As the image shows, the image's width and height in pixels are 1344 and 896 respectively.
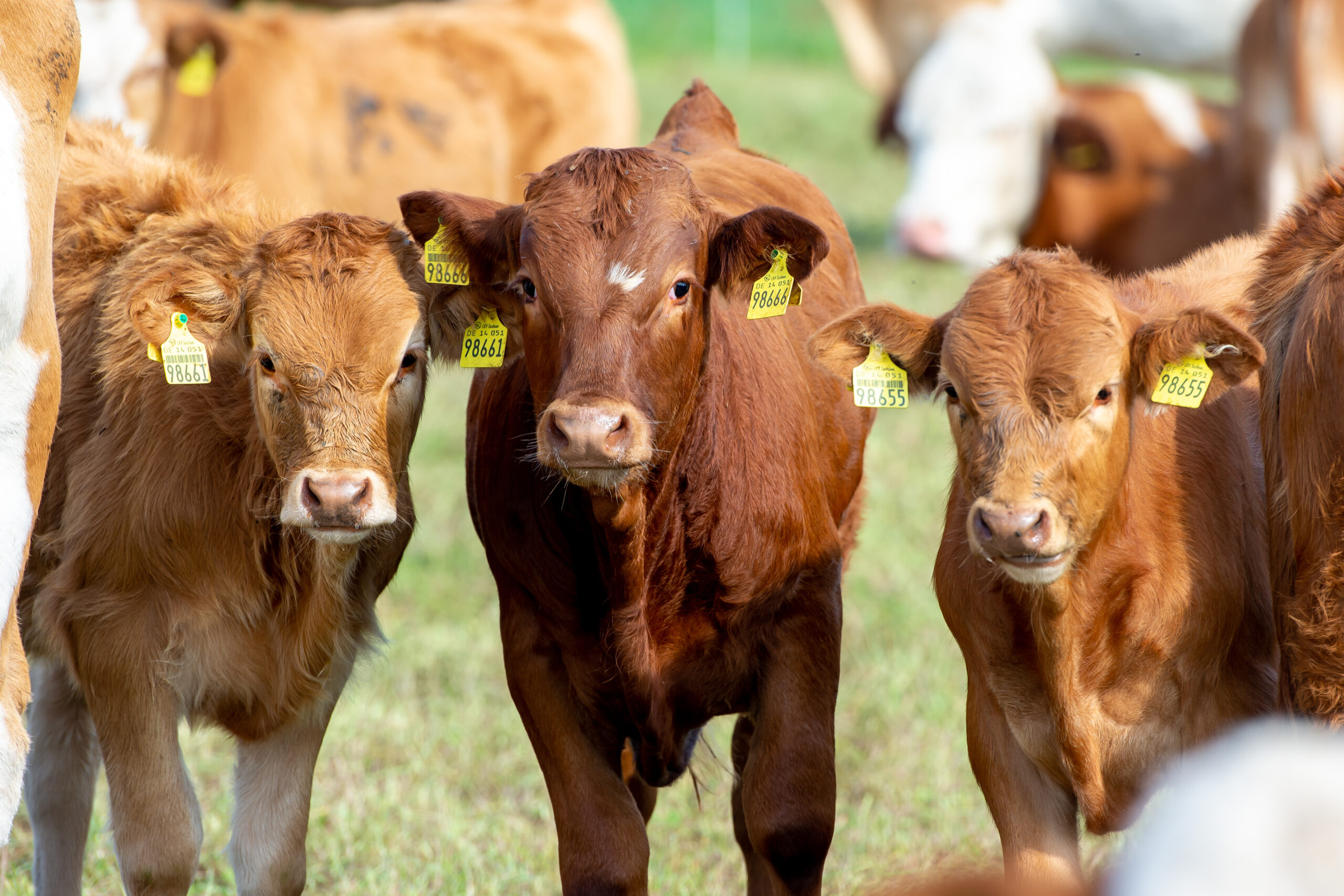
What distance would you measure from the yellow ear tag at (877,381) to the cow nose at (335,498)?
122 centimetres

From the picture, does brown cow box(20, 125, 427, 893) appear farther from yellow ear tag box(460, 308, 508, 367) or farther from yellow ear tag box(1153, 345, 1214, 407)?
yellow ear tag box(1153, 345, 1214, 407)

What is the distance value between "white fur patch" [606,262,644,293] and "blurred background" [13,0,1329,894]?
1494mm

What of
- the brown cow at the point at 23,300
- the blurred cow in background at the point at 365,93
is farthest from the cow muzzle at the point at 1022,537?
the blurred cow in background at the point at 365,93

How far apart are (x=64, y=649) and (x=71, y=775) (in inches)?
28.4

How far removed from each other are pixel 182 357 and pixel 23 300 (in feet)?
3.16

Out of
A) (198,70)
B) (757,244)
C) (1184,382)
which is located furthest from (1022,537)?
(198,70)

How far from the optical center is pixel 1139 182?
1179 cm

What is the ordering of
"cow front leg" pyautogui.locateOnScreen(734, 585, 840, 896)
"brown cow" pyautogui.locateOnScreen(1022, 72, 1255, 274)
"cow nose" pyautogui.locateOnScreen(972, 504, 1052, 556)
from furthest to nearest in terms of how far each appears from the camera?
"brown cow" pyautogui.locateOnScreen(1022, 72, 1255, 274)
"cow front leg" pyautogui.locateOnScreen(734, 585, 840, 896)
"cow nose" pyautogui.locateOnScreen(972, 504, 1052, 556)

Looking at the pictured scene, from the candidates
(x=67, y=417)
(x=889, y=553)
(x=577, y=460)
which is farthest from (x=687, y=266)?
(x=889, y=553)

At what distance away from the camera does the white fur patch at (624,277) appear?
150 inches

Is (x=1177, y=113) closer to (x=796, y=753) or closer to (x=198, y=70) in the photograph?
(x=198, y=70)

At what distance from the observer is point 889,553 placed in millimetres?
7699

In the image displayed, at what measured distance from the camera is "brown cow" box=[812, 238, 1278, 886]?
3.59m

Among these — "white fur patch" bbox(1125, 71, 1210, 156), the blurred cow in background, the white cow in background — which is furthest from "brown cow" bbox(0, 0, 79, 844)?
the white cow in background
